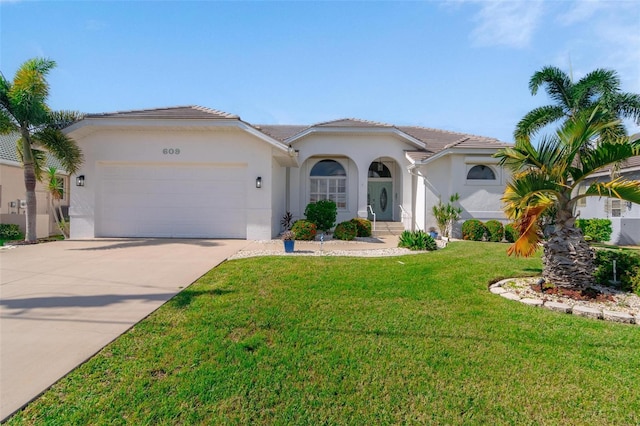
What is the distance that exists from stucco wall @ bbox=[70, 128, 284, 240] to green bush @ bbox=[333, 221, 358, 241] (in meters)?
2.81

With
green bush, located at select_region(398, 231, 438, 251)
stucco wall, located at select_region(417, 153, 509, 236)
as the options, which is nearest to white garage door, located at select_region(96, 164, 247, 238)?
green bush, located at select_region(398, 231, 438, 251)

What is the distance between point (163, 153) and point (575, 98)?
17.6 m

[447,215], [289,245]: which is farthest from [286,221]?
[447,215]

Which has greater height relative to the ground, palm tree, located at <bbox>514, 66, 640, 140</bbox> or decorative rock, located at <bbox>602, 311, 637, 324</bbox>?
palm tree, located at <bbox>514, 66, 640, 140</bbox>

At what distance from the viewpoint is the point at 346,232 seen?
1245cm

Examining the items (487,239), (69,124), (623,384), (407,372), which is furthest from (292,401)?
(69,124)

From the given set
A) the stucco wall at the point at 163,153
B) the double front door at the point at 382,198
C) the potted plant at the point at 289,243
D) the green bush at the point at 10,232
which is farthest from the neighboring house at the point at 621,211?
the green bush at the point at 10,232

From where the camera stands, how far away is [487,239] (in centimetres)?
1304

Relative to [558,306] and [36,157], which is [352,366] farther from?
[36,157]

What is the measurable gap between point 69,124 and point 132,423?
12.8 meters

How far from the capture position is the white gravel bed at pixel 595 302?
197 inches

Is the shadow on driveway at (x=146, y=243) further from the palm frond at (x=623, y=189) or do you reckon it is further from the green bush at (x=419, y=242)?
the palm frond at (x=623, y=189)

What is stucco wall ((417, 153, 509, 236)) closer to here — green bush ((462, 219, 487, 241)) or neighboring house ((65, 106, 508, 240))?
green bush ((462, 219, 487, 241))

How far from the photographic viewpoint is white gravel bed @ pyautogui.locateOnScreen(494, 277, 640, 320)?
16.4ft
